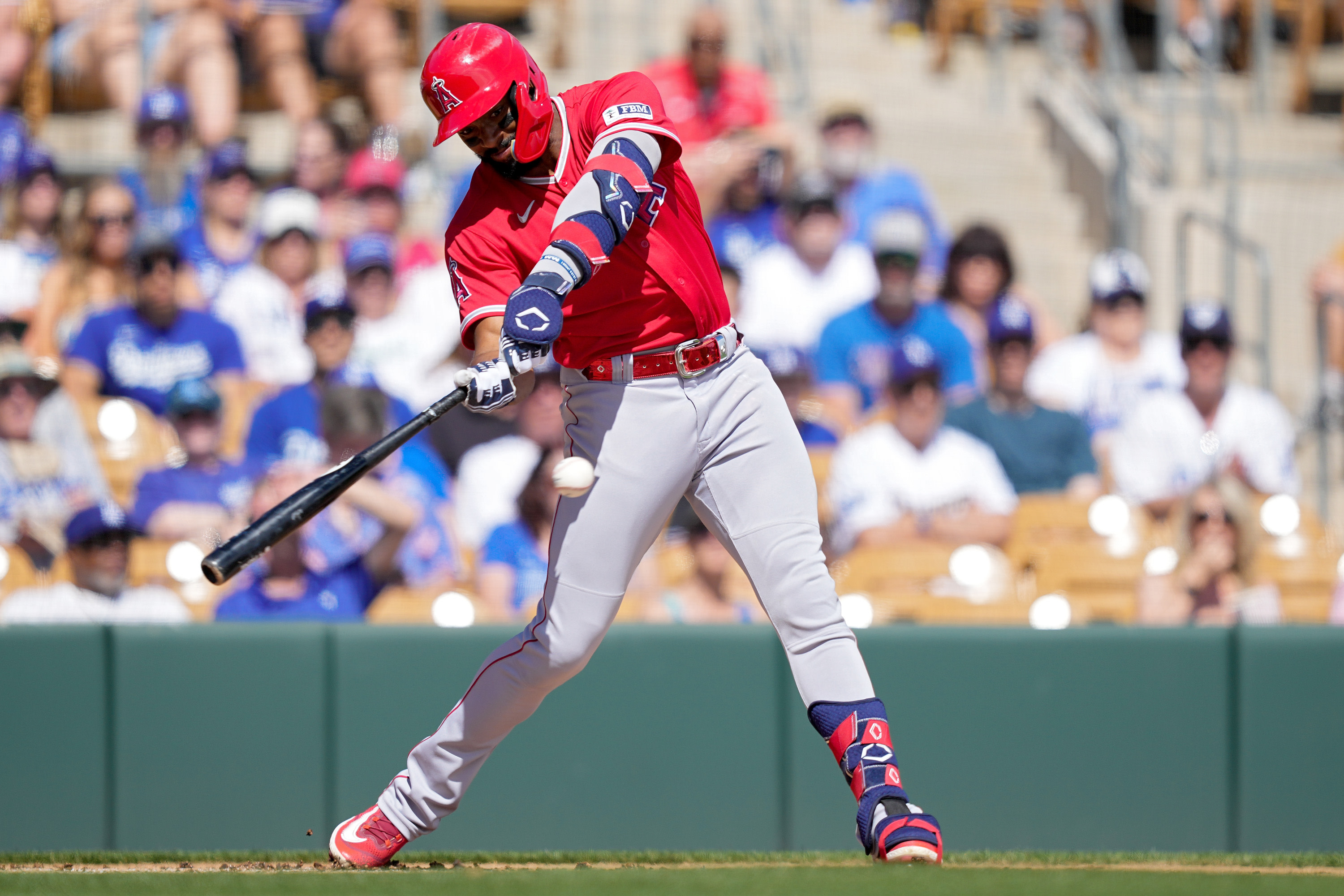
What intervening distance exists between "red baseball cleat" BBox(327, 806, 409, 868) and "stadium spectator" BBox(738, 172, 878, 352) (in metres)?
3.64

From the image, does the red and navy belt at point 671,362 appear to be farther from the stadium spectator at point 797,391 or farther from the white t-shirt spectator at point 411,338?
the white t-shirt spectator at point 411,338

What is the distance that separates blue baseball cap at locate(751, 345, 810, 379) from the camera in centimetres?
626

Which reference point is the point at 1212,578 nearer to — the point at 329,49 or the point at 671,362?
the point at 671,362

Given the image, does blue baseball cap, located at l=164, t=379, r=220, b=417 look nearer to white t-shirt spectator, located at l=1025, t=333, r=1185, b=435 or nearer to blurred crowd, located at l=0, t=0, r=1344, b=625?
blurred crowd, located at l=0, t=0, r=1344, b=625

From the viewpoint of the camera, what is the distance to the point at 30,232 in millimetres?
7090

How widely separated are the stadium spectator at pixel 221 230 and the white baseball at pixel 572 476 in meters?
4.17

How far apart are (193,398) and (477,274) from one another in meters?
2.73

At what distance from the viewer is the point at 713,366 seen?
3.43 metres

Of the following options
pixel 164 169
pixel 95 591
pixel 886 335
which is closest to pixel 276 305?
pixel 164 169

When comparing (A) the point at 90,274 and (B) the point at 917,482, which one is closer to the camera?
(B) the point at 917,482

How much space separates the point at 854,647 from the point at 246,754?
7.71ft

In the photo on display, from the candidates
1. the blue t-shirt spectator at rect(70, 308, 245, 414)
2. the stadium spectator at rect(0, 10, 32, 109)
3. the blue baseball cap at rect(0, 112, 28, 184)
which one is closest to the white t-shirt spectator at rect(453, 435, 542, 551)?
the blue t-shirt spectator at rect(70, 308, 245, 414)

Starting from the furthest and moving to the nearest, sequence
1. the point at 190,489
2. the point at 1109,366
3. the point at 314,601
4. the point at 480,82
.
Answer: the point at 1109,366 < the point at 190,489 < the point at 314,601 < the point at 480,82

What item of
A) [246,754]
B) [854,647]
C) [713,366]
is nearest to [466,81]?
[713,366]
